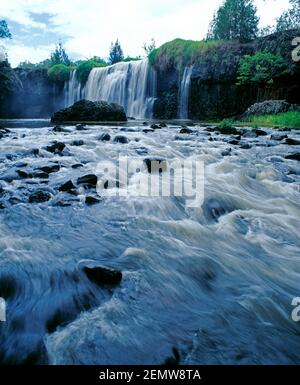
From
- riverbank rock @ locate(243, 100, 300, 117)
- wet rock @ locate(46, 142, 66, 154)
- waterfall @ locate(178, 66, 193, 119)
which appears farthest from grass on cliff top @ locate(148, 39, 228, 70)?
wet rock @ locate(46, 142, 66, 154)

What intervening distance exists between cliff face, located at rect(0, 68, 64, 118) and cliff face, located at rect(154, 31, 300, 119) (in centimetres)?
1442

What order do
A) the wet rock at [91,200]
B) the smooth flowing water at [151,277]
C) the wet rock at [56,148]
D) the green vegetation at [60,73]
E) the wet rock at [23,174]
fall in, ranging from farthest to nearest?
the green vegetation at [60,73]
the wet rock at [56,148]
the wet rock at [23,174]
the wet rock at [91,200]
the smooth flowing water at [151,277]

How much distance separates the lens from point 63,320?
1816 mm

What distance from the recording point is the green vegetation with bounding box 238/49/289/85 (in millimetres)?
21922

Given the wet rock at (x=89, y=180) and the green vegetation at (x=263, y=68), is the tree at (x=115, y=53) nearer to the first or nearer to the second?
the green vegetation at (x=263, y=68)

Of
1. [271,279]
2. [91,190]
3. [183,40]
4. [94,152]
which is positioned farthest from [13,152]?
[183,40]

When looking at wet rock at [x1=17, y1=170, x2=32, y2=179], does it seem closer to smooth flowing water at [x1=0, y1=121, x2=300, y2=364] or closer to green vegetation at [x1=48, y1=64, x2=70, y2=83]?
smooth flowing water at [x1=0, y1=121, x2=300, y2=364]

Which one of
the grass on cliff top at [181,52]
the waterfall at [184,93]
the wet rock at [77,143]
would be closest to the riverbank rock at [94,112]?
the waterfall at [184,93]

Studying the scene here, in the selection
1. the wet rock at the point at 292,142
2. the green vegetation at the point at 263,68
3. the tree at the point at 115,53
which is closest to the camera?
the wet rock at the point at 292,142

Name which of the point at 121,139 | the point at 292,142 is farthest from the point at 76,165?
the point at 292,142

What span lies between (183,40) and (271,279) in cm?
2966

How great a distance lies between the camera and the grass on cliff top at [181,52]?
88.3ft

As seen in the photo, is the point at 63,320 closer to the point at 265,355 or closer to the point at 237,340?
the point at 237,340

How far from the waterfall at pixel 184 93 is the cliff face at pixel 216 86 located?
271 mm
